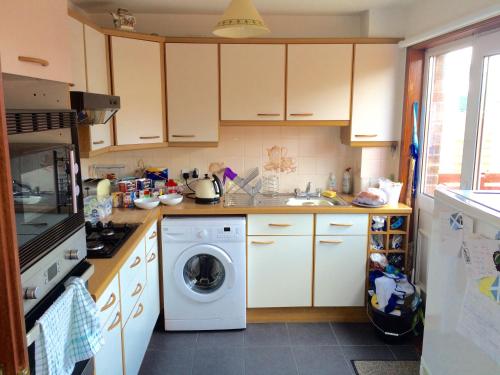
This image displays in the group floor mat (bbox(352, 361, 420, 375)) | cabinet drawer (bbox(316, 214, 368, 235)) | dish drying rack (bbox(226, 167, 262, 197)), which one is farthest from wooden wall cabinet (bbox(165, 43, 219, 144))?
floor mat (bbox(352, 361, 420, 375))

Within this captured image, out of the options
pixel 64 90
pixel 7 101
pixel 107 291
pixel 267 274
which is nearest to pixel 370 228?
pixel 267 274

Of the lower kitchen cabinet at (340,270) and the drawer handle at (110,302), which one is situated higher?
the drawer handle at (110,302)

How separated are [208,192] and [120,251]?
3.64ft

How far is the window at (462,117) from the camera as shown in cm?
222

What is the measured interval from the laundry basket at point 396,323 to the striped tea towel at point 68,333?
1907mm

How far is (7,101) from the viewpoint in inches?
42.6

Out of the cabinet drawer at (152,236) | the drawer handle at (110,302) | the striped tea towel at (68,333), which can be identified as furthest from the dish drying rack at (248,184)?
the striped tea towel at (68,333)

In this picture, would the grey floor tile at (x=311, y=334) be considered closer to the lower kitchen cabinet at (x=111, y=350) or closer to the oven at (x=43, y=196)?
the lower kitchen cabinet at (x=111, y=350)

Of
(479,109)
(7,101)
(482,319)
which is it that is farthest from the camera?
(479,109)

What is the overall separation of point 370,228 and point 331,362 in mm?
917

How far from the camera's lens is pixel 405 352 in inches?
102

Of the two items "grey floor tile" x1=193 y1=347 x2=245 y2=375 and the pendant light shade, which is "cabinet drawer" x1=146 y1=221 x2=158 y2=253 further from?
the pendant light shade

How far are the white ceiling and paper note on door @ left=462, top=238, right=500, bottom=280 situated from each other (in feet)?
6.27

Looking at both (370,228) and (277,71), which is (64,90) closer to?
(277,71)
